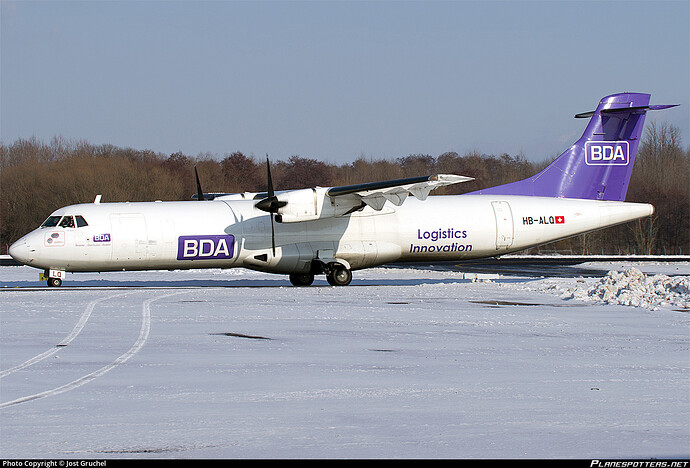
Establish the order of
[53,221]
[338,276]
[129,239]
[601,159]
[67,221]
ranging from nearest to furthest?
[129,239], [67,221], [53,221], [338,276], [601,159]

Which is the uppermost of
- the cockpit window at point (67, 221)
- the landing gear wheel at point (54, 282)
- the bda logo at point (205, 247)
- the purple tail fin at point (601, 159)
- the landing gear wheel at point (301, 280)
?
the purple tail fin at point (601, 159)

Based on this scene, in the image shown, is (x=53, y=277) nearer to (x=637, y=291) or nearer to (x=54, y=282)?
(x=54, y=282)

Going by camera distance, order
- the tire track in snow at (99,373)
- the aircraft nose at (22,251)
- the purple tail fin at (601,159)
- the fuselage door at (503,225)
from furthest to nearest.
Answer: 1. the purple tail fin at (601,159)
2. the fuselage door at (503,225)
3. the aircraft nose at (22,251)
4. the tire track in snow at (99,373)

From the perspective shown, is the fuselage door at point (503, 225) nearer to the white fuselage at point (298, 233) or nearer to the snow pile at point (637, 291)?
the white fuselage at point (298, 233)

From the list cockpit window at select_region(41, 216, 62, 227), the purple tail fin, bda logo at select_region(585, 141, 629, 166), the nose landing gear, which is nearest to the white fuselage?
cockpit window at select_region(41, 216, 62, 227)

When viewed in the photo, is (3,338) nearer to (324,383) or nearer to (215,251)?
(324,383)

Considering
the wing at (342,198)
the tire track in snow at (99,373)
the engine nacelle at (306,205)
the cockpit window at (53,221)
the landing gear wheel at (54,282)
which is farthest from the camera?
the landing gear wheel at (54,282)

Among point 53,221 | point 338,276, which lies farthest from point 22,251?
point 338,276

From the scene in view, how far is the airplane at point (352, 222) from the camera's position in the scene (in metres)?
20.5

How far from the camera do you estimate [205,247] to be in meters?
20.8

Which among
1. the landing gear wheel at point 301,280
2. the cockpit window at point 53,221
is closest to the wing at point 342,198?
the landing gear wheel at point 301,280

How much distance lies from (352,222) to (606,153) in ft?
28.8

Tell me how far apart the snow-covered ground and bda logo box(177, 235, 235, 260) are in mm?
4085

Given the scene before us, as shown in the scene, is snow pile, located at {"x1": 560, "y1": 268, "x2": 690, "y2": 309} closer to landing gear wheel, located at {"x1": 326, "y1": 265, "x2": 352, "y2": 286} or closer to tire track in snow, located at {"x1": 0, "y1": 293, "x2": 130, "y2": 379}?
landing gear wheel, located at {"x1": 326, "y1": 265, "x2": 352, "y2": 286}
